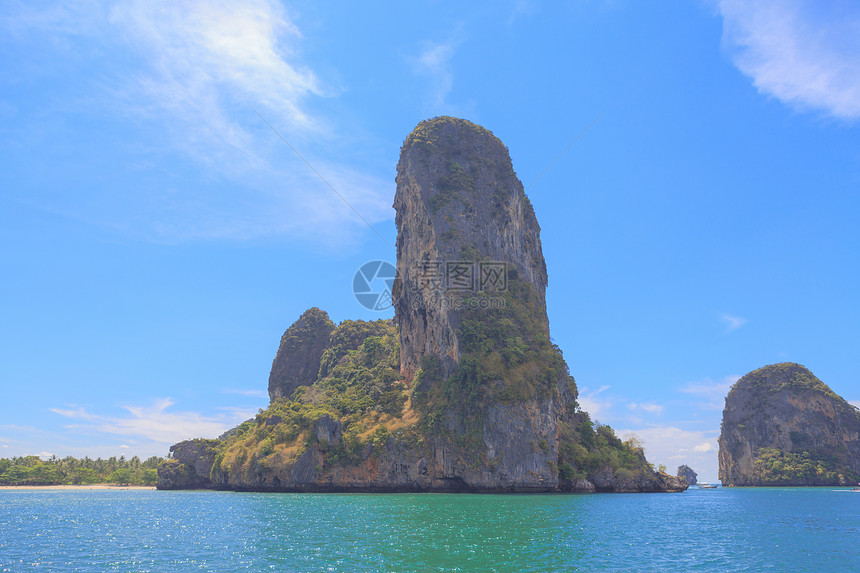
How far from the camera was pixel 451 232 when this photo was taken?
77.8 m

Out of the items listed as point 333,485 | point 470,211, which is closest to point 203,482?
point 333,485

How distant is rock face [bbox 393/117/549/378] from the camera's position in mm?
75188

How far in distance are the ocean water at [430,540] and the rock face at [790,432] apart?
91689 millimetres

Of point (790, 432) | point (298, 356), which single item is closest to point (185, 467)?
point (298, 356)

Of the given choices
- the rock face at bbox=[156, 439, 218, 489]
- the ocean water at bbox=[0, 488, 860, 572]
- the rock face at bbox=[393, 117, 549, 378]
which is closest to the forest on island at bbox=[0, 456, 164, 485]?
the rock face at bbox=[156, 439, 218, 489]

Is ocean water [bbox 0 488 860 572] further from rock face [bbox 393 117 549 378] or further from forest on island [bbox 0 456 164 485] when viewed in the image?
forest on island [bbox 0 456 164 485]

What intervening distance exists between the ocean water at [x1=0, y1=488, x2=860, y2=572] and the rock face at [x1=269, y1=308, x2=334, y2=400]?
2973 inches

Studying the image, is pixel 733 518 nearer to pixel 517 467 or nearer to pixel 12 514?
pixel 517 467

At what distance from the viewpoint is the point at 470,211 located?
8062 centimetres

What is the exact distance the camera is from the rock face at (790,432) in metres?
113
